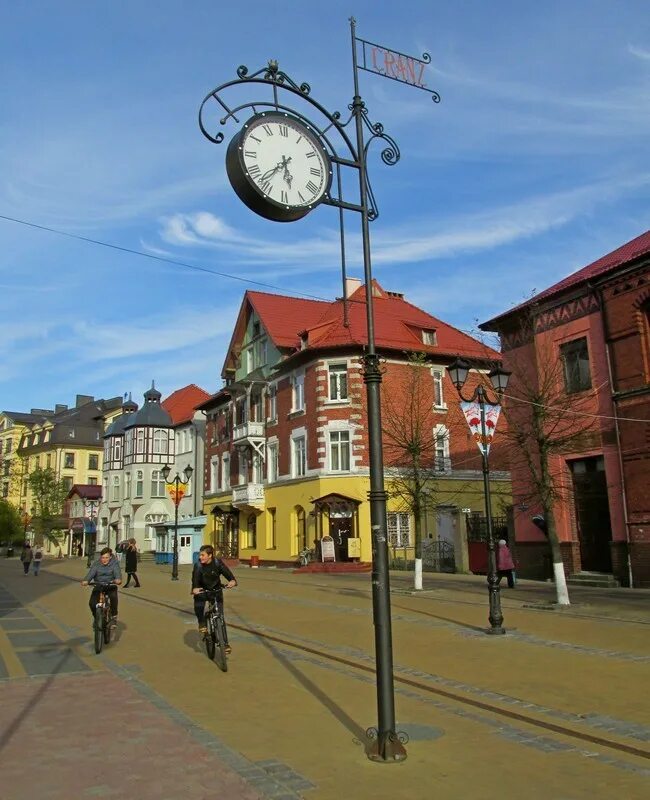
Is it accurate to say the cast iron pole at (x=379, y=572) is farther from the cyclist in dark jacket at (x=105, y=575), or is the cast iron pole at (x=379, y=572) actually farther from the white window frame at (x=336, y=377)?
the white window frame at (x=336, y=377)

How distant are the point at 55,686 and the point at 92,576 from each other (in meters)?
3.51

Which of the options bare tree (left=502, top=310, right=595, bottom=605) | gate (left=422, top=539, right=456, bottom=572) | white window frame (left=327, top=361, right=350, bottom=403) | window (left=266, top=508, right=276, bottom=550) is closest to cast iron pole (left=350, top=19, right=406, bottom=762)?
bare tree (left=502, top=310, right=595, bottom=605)

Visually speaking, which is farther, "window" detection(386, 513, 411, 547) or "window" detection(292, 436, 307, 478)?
Answer: "window" detection(292, 436, 307, 478)

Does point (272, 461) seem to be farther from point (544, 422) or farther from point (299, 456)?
point (544, 422)

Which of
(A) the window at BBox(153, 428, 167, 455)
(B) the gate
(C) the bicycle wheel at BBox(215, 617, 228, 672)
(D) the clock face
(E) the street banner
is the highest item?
(A) the window at BBox(153, 428, 167, 455)

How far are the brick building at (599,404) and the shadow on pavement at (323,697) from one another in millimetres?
11298

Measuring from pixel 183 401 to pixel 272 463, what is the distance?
28.8 meters

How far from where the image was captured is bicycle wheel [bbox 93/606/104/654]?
1146cm

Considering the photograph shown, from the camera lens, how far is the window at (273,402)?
43375mm

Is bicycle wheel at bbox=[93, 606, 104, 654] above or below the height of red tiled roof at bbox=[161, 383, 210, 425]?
below

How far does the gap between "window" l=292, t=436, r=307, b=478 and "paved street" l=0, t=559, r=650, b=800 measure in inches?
966

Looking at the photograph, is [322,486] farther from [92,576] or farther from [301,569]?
[92,576]

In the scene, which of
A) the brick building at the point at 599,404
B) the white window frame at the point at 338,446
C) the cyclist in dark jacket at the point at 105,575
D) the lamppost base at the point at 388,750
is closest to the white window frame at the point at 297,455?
the white window frame at the point at 338,446

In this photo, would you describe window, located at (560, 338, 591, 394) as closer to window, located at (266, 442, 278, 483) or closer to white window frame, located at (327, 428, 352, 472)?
white window frame, located at (327, 428, 352, 472)
